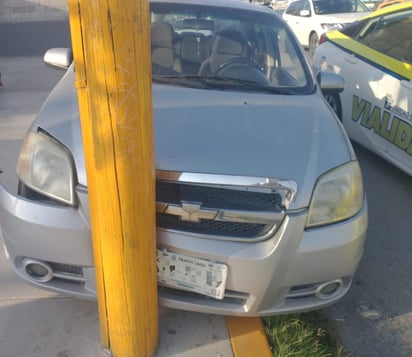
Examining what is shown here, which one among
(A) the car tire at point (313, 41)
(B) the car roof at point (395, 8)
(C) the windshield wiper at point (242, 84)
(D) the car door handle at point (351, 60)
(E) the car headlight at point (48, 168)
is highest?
(B) the car roof at point (395, 8)

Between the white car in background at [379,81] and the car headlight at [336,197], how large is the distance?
1.89 m

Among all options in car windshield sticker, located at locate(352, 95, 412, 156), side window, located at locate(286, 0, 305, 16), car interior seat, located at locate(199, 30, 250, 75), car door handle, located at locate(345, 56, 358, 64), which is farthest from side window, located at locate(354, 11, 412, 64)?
side window, located at locate(286, 0, 305, 16)

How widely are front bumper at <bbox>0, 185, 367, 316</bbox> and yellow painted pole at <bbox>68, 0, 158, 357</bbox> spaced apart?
15 centimetres

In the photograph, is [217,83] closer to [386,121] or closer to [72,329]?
[72,329]

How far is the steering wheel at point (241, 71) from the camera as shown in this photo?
→ 285cm

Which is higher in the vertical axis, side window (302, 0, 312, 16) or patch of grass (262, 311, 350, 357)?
side window (302, 0, 312, 16)

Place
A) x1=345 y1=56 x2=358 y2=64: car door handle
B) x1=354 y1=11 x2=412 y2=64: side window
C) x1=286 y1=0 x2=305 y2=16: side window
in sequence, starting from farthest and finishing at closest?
1. x1=286 y1=0 x2=305 y2=16: side window
2. x1=345 y1=56 x2=358 y2=64: car door handle
3. x1=354 y1=11 x2=412 y2=64: side window

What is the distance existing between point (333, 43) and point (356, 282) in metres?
3.30

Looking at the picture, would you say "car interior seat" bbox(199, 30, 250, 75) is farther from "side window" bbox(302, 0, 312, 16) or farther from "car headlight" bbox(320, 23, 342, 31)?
"side window" bbox(302, 0, 312, 16)

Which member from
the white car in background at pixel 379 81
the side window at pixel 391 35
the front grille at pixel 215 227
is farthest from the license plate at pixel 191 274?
the side window at pixel 391 35

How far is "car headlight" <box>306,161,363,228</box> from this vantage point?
1.95m

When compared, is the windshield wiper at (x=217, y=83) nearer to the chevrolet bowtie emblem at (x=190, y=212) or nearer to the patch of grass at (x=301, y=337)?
the chevrolet bowtie emblem at (x=190, y=212)

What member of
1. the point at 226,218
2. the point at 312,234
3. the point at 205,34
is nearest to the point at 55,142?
the point at 226,218

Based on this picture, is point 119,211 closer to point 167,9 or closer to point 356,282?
point 356,282
